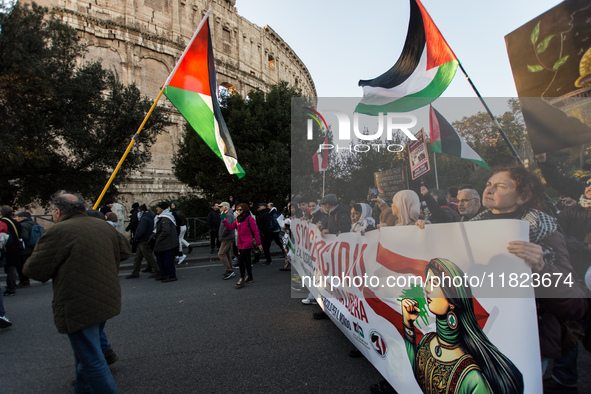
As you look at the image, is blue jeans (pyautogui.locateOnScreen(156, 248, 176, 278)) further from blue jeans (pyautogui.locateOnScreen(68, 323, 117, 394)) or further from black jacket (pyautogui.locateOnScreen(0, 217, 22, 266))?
blue jeans (pyautogui.locateOnScreen(68, 323, 117, 394))

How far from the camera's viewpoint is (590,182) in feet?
6.79

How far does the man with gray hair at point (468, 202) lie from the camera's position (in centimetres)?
232

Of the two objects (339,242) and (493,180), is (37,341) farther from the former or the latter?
(493,180)

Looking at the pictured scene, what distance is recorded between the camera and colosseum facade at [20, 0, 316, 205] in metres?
25.0

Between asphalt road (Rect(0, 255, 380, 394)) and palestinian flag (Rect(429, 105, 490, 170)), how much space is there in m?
2.74

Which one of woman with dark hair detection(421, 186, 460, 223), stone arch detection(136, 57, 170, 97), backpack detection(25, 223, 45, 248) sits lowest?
backpack detection(25, 223, 45, 248)

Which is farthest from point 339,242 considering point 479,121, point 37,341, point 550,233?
point 37,341

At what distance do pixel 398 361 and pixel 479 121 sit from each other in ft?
11.5

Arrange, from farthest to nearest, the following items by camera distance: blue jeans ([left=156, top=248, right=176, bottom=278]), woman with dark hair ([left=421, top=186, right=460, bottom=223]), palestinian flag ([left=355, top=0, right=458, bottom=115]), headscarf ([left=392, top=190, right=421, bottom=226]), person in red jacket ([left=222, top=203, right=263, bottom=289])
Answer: blue jeans ([left=156, top=248, right=176, bottom=278])
person in red jacket ([left=222, top=203, right=263, bottom=289])
palestinian flag ([left=355, top=0, right=458, bottom=115])
woman with dark hair ([left=421, top=186, right=460, bottom=223])
headscarf ([left=392, top=190, right=421, bottom=226])

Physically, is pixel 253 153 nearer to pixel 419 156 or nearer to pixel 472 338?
pixel 419 156

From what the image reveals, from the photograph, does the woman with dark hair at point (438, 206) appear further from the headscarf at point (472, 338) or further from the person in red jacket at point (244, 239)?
the person in red jacket at point (244, 239)

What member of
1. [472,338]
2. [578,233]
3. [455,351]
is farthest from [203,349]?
[578,233]

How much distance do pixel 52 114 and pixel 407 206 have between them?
1566 cm

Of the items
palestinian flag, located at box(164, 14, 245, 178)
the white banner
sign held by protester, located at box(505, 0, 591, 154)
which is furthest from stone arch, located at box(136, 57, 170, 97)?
sign held by protester, located at box(505, 0, 591, 154)
